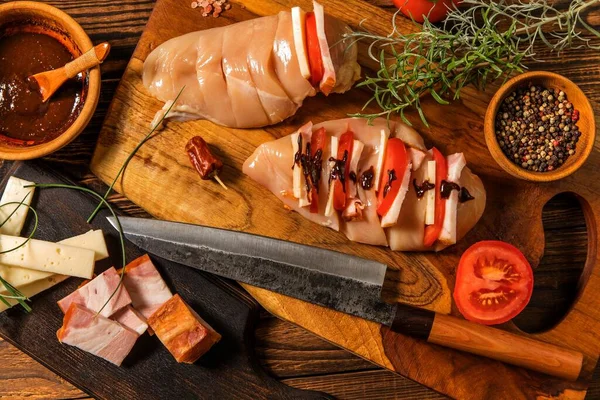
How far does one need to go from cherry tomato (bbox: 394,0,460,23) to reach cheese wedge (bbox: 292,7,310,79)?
0.52 m

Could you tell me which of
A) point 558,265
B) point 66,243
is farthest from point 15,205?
point 558,265

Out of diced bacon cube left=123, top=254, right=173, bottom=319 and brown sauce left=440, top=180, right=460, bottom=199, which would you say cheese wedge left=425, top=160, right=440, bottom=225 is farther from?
diced bacon cube left=123, top=254, right=173, bottom=319

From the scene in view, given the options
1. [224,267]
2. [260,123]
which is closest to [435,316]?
[224,267]

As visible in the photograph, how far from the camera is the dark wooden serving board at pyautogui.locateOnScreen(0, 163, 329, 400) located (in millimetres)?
3064

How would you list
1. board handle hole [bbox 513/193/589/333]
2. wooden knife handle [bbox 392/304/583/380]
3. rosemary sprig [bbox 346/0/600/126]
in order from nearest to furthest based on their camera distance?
rosemary sprig [bbox 346/0/600/126] → wooden knife handle [bbox 392/304/583/380] → board handle hole [bbox 513/193/589/333]

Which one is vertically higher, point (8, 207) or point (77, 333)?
point (8, 207)

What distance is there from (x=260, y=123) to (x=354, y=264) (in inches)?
35.7

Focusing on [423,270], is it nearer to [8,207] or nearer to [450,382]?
[450,382]

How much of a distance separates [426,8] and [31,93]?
2129 millimetres

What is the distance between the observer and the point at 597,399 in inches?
127

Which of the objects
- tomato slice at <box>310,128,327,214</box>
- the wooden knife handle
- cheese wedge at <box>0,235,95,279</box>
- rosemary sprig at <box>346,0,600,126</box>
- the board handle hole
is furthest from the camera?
the board handle hole

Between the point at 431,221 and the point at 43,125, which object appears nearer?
the point at 431,221

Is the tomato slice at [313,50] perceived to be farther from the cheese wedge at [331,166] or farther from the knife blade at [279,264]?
the knife blade at [279,264]

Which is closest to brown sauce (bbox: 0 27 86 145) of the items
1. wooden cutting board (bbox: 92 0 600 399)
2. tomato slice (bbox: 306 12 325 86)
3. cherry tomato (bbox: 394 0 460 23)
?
wooden cutting board (bbox: 92 0 600 399)
